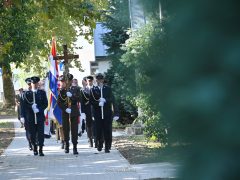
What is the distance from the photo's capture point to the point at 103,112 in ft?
46.9

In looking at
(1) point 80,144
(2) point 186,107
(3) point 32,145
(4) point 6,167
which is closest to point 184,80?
(2) point 186,107

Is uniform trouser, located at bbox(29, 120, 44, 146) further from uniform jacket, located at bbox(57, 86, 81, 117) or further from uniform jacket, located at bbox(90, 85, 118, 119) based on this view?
uniform jacket, located at bbox(90, 85, 118, 119)

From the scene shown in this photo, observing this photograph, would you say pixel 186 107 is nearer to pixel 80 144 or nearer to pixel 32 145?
pixel 32 145

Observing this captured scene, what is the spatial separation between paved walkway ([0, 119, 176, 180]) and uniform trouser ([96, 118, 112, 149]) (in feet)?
1.12

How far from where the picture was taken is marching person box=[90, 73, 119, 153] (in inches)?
563

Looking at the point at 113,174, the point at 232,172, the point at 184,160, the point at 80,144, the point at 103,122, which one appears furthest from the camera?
the point at 80,144

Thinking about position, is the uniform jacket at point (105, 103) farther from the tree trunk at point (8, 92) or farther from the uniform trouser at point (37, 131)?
the tree trunk at point (8, 92)

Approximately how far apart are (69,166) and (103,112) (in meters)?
2.40

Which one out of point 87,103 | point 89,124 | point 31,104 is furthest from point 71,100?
point 89,124

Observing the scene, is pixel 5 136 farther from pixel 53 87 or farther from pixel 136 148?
pixel 136 148

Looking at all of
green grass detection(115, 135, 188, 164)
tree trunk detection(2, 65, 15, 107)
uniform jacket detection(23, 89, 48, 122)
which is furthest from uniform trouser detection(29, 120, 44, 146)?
tree trunk detection(2, 65, 15, 107)

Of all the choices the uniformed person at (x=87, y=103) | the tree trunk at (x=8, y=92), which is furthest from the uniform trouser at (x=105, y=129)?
the tree trunk at (x=8, y=92)

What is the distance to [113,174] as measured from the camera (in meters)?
10.8

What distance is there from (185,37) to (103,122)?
12909 millimetres
